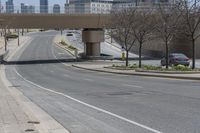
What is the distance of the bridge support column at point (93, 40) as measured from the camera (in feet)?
287

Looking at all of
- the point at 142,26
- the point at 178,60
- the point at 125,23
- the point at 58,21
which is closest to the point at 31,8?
the point at 58,21

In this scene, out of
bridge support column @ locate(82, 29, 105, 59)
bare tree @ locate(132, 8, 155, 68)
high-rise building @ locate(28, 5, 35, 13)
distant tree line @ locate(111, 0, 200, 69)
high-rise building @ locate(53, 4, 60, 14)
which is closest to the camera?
distant tree line @ locate(111, 0, 200, 69)

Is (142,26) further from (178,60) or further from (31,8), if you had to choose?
(31,8)

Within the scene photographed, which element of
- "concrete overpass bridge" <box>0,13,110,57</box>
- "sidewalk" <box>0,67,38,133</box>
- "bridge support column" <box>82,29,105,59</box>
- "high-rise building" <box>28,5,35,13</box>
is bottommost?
"sidewalk" <box>0,67,38,133</box>

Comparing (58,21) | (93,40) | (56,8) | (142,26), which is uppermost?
(56,8)

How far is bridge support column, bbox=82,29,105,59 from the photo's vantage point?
8750 cm

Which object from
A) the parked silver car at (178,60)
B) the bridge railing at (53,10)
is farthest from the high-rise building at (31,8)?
the parked silver car at (178,60)

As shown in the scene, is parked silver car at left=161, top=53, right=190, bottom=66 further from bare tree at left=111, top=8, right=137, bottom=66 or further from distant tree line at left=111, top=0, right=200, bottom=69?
bare tree at left=111, top=8, right=137, bottom=66

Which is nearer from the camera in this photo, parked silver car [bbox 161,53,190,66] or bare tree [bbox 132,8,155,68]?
parked silver car [bbox 161,53,190,66]

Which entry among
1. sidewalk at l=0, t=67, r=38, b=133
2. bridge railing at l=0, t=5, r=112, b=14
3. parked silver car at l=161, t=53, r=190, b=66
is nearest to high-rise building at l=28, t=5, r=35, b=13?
bridge railing at l=0, t=5, r=112, b=14

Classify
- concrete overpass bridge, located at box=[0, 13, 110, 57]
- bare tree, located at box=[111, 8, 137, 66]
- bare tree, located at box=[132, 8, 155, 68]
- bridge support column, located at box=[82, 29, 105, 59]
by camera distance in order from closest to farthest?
bare tree, located at box=[132, 8, 155, 68] < bare tree, located at box=[111, 8, 137, 66] < concrete overpass bridge, located at box=[0, 13, 110, 57] < bridge support column, located at box=[82, 29, 105, 59]

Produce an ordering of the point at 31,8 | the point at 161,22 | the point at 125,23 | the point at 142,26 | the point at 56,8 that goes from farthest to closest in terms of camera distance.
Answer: the point at 31,8
the point at 56,8
the point at 125,23
the point at 142,26
the point at 161,22

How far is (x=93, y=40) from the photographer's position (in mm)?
87750

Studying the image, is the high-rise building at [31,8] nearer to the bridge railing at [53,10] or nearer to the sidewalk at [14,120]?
the bridge railing at [53,10]
